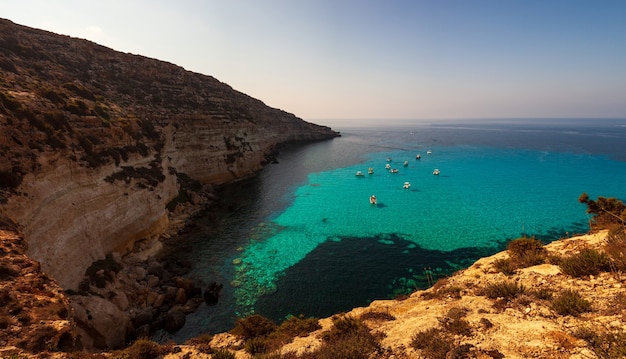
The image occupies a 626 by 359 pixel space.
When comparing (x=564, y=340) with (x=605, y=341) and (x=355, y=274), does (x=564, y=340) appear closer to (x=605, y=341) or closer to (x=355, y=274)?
(x=605, y=341)

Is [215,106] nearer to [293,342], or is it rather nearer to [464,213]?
[464,213]

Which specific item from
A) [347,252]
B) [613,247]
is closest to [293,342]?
[613,247]

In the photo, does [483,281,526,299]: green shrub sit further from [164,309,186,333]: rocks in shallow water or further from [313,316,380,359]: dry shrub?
[164,309,186,333]: rocks in shallow water

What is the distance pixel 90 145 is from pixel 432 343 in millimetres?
33865

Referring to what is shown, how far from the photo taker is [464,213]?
43031 mm

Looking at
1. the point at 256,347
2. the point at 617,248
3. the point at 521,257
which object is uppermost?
the point at 617,248

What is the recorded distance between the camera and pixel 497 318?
10.2 meters

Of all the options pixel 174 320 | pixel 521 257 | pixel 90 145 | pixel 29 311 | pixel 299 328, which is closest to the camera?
pixel 29 311

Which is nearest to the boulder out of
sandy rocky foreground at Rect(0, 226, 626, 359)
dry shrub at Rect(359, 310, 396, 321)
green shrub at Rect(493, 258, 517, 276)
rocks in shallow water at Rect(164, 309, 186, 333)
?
rocks in shallow water at Rect(164, 309, 186, 333)

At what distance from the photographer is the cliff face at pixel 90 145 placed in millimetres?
19969

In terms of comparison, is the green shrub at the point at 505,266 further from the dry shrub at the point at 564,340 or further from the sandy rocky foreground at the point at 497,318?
the dry shrub at the point at 564,340

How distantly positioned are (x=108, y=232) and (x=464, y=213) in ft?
157

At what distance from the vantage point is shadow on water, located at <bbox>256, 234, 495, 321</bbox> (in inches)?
911

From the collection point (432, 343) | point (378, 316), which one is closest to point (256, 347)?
point (378, 316)
